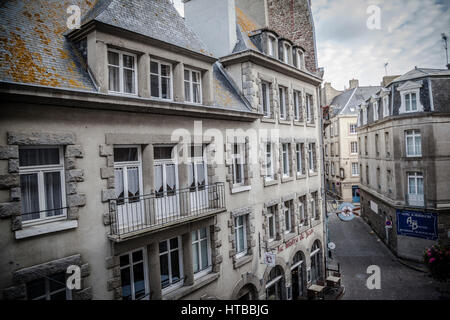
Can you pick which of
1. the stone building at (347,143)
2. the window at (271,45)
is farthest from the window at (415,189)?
the stone building at (347,143)

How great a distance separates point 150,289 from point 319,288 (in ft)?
36.3

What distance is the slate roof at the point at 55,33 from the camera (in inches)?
272

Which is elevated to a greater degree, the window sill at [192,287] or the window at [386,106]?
the window at [386,106]

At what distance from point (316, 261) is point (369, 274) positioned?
4937 mm

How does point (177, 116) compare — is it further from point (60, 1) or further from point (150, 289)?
point (150, 289)

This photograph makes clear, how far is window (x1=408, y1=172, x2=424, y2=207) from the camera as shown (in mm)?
22641

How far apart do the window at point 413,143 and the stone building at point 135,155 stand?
14476 mm

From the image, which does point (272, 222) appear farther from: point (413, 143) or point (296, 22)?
point (413, 143)

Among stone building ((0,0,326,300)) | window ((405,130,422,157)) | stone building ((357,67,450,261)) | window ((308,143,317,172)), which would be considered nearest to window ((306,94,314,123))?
window ((308,143,317,172))

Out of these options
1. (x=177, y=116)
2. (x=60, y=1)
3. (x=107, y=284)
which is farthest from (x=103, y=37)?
(x=107, y=284)

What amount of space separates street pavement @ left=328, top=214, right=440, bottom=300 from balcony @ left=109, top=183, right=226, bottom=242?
12.0 metres

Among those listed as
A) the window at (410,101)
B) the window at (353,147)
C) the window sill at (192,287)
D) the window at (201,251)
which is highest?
the window at (410,101)

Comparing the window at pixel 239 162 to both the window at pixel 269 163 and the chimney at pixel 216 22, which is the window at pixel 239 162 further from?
the chimney at pixel 216 22

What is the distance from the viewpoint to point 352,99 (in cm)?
4500
